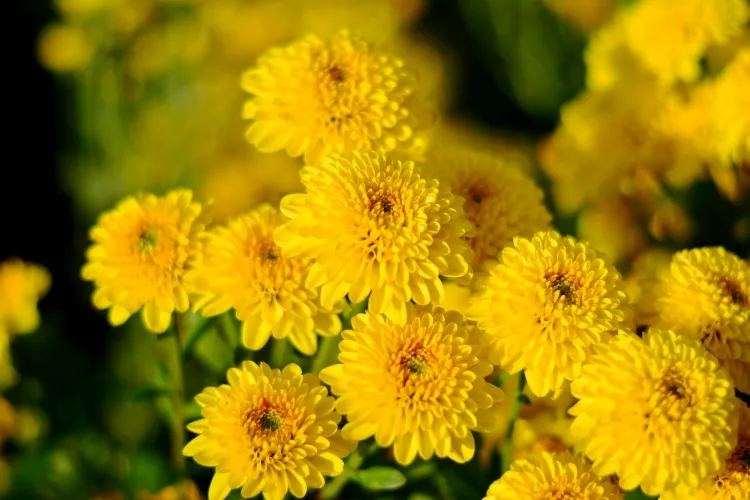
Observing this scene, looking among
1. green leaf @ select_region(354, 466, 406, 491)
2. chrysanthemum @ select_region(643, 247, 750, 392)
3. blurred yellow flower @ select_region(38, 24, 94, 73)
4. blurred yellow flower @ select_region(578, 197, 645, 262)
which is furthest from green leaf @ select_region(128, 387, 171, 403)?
blurred yellow flower @ select_region(38, 24, 94, 73)

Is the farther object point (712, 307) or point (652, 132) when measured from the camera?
point (652, 132)

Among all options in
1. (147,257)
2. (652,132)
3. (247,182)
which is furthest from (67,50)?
(652,132)

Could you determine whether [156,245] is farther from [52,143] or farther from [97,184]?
[52,143]

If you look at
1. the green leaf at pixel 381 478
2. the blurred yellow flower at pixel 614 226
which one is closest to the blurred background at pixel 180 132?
the blurred yellow flower at pixel 614 226

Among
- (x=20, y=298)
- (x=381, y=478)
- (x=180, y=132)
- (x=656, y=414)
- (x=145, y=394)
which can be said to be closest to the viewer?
(x=656, y=414)

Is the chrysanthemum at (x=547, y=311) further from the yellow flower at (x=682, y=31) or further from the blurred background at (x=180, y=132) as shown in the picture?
the yellow flower at (x=682, y=31)

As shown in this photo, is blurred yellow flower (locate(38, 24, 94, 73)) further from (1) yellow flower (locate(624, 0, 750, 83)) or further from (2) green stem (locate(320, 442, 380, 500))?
(2) green stem (locate(320, 442, 380, 500))

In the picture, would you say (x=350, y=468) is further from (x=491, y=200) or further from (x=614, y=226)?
(x=614, y=226)
